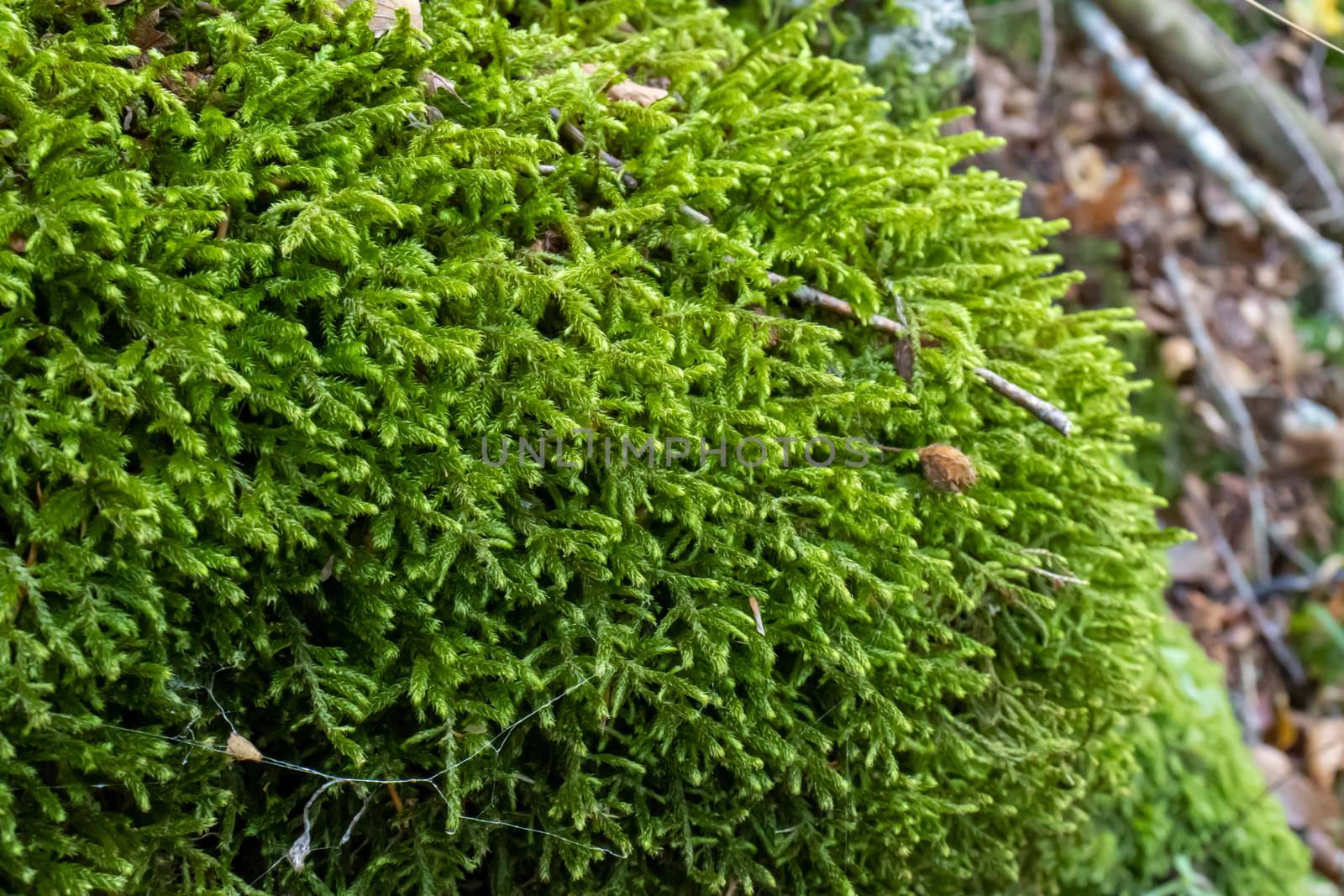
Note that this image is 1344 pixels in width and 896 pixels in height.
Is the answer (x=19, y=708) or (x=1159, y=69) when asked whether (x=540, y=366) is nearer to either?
(x=19, y=708)

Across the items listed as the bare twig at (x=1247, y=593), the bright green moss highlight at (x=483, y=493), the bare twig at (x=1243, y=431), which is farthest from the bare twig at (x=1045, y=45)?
the bright green moss highlight at (x=483, y=493)

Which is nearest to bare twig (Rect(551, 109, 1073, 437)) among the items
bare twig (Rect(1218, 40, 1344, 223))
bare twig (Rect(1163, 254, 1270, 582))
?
bare twig (Rect(1163, 254, 1270, 582))

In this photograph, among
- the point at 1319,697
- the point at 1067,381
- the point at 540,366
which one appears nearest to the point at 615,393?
the point at 540,366

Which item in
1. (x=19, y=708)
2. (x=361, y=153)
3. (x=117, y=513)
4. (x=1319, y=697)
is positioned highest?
(x=361, y=153)

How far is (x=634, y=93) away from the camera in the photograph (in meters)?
1.70

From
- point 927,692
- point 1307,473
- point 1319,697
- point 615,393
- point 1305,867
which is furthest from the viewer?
point 1307,473

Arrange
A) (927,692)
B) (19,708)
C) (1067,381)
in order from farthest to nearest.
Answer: (1067,381), (927,692), (19,708)

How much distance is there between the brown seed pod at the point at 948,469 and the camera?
1.61 meters

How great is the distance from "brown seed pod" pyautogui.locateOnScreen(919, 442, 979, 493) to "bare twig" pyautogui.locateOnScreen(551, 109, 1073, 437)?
19 centimetres

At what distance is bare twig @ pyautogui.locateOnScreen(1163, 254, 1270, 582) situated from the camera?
150 inches

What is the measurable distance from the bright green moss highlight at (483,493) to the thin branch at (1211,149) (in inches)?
120

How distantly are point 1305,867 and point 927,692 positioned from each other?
6.64ft

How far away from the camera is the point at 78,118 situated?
4.01 feet

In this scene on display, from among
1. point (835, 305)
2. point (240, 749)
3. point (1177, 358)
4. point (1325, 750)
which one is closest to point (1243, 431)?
point (1177, 358)
